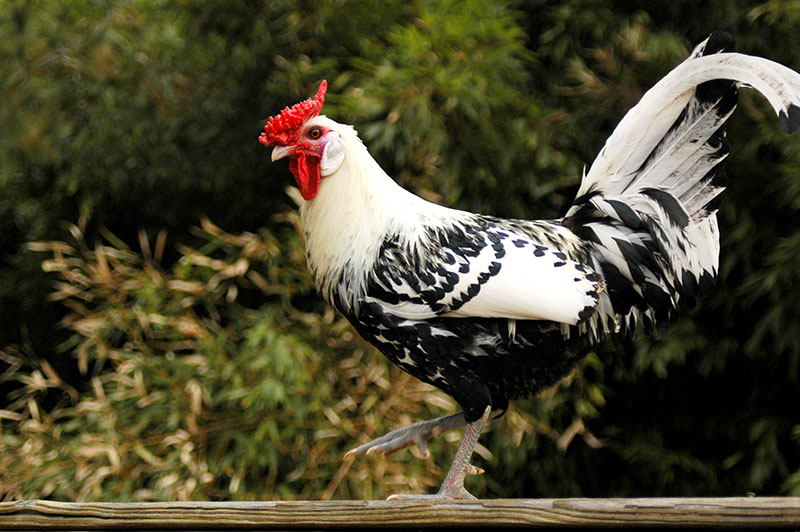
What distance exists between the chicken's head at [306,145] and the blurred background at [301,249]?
1.31 m

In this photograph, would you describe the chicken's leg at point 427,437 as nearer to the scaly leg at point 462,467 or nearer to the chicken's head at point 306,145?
the scaly leg at point 462,467

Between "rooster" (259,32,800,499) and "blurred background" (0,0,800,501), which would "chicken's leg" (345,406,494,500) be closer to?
"rooster" (259,32,800,499)

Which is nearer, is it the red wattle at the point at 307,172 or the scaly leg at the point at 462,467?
the scaly leg at the point at 462,467

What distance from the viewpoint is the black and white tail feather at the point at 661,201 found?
1.70 m

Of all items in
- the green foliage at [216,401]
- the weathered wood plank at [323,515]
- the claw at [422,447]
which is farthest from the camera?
the green foliage at [216,401]

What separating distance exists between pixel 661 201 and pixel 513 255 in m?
0.31

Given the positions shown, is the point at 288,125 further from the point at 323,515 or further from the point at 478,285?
the point at 323,515

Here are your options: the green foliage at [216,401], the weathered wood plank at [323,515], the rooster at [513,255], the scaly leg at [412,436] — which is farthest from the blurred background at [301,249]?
the weathered wood plank at [323,515]

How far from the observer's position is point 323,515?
1296 mm

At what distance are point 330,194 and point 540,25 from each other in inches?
94.6

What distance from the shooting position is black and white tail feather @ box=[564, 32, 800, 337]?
1.70m

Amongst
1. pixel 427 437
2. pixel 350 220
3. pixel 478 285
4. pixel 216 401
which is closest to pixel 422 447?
pixel 427 437

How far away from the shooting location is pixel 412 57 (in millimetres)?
3131

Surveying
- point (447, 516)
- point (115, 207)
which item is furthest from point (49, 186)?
point (447, 516)
